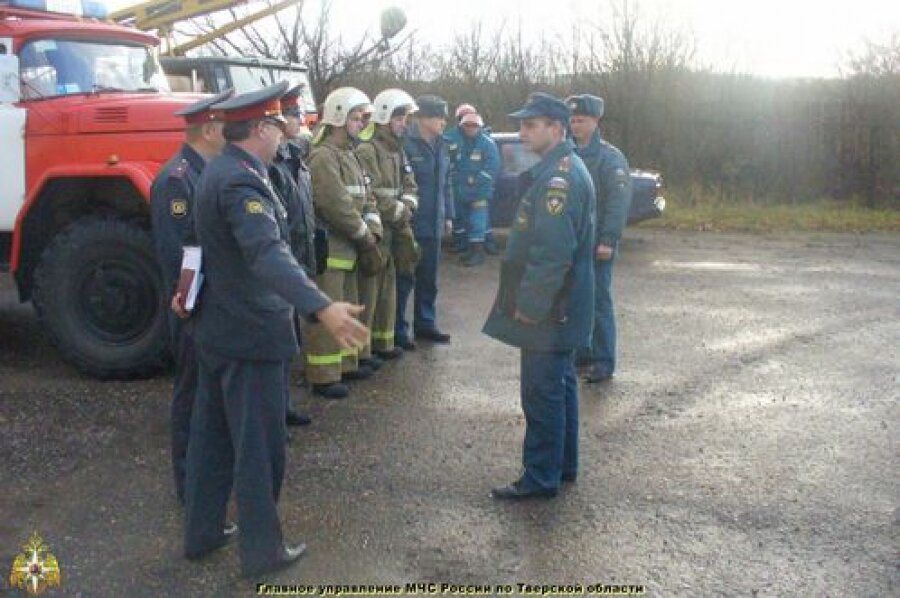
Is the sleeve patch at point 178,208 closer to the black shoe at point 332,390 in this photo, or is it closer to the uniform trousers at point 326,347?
the uniform trousers at point 326,347

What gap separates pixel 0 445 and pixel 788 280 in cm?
831

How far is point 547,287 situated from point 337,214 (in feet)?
7.18

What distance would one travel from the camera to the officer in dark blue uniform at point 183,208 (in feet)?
14.3

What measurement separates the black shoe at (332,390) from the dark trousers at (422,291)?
1.24 metres

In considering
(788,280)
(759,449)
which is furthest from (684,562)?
(788,280)

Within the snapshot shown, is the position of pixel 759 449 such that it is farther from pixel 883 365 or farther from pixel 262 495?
pixel 262 495

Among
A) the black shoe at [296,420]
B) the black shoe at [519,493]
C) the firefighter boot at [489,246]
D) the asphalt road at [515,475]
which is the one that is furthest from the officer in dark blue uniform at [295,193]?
the firefighter boot at [489,246]

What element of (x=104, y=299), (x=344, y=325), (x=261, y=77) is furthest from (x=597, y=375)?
(x=261, y=77)

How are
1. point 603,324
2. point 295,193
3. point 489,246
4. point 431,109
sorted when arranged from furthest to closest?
point 489,246
point 431,109
point 603,324
point 295,193

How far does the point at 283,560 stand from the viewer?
3.97m

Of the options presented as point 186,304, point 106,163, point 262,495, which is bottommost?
point 262,495

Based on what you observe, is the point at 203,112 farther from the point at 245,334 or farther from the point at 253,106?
the point at 245,334

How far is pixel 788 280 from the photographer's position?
11086mm

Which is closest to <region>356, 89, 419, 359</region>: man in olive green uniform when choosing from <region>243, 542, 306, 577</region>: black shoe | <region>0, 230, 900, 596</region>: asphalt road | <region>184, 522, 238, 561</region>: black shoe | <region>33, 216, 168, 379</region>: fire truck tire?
<region>0, 230, 900, 596</region>: asphalt road
